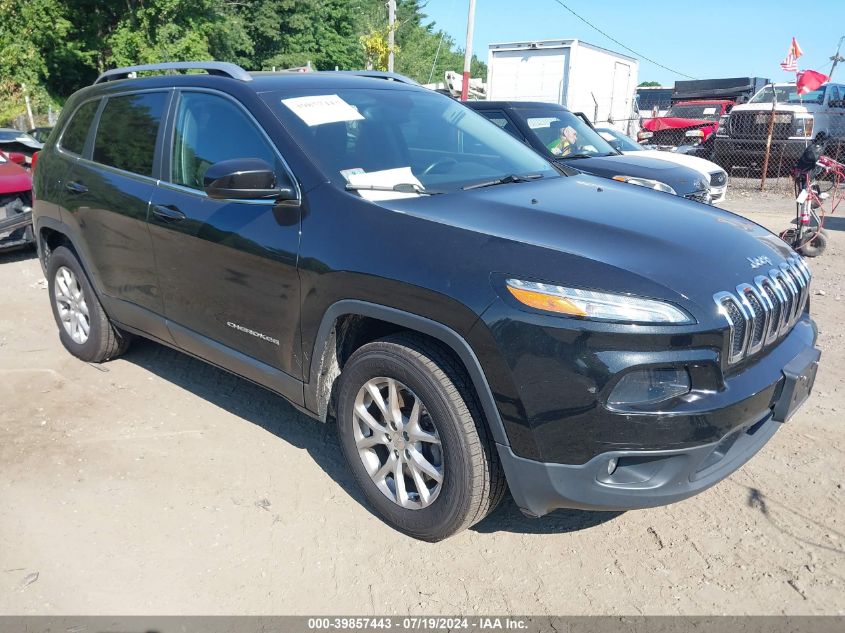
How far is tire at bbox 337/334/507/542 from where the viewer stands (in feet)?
8.56

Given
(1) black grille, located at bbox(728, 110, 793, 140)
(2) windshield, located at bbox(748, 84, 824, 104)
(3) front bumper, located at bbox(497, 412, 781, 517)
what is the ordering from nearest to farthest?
(3) front bumper, located at bbox(497, 412, 781, 517), (1) black grille, located at bbox(728, 110, 793, 140), (2) windshield, located at bbox(748, 84, 824, 104)

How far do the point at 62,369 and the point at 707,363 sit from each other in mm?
4277

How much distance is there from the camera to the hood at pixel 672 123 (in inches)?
782

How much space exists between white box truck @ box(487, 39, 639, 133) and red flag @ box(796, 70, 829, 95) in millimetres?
4364

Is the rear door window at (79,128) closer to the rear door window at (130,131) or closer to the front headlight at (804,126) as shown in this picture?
the rear door window at (130,131)

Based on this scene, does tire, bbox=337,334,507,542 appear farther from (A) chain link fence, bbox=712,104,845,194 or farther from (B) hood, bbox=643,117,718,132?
(B) hood, bbox=643,117,718,132

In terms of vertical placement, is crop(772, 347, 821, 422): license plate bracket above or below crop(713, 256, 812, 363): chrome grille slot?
below

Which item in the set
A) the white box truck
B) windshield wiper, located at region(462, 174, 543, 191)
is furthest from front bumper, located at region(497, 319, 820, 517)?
the white box truck

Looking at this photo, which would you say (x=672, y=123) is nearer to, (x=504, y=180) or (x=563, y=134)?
(x=563, y=134)

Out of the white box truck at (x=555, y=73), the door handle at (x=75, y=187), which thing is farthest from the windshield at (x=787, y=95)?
the door handle at (x=75, y=187)

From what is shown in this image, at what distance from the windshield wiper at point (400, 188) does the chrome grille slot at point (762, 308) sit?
1313mm

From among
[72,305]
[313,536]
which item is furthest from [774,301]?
[72,305]

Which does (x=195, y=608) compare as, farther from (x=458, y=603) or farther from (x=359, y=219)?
(x=359, y=219)

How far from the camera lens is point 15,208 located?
8328mm
